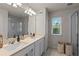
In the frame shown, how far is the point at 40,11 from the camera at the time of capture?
11.3 feet

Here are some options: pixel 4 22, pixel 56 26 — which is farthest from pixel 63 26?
pixel 4 22

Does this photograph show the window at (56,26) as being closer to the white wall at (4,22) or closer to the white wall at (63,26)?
the white wall at (63,26)

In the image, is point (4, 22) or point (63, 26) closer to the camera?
point (4, 22)

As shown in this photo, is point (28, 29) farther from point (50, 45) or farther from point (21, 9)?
point (50, 45)

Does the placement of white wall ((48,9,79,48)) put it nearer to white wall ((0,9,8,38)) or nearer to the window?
the window

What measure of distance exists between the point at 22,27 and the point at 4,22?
18.7 inches

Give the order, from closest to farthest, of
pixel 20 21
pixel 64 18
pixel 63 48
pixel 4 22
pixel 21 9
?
pixel 4 22 → pixel 20 21 → pixel 21 9 → pixel 64 18 → pixel 63 48

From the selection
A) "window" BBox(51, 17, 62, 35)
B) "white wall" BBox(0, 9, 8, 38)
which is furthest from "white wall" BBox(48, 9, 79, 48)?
"white wall" BBox(0, 9, 8, 38)

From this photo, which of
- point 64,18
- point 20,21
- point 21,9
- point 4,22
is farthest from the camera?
point 64,18

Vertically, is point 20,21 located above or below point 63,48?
above

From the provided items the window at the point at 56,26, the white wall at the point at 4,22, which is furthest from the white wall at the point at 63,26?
the white wall at the point at 4,22

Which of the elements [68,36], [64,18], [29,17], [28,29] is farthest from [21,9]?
[68,36]

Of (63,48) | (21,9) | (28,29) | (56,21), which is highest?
(21,9)

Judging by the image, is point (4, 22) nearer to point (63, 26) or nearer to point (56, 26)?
point (56, 26)
